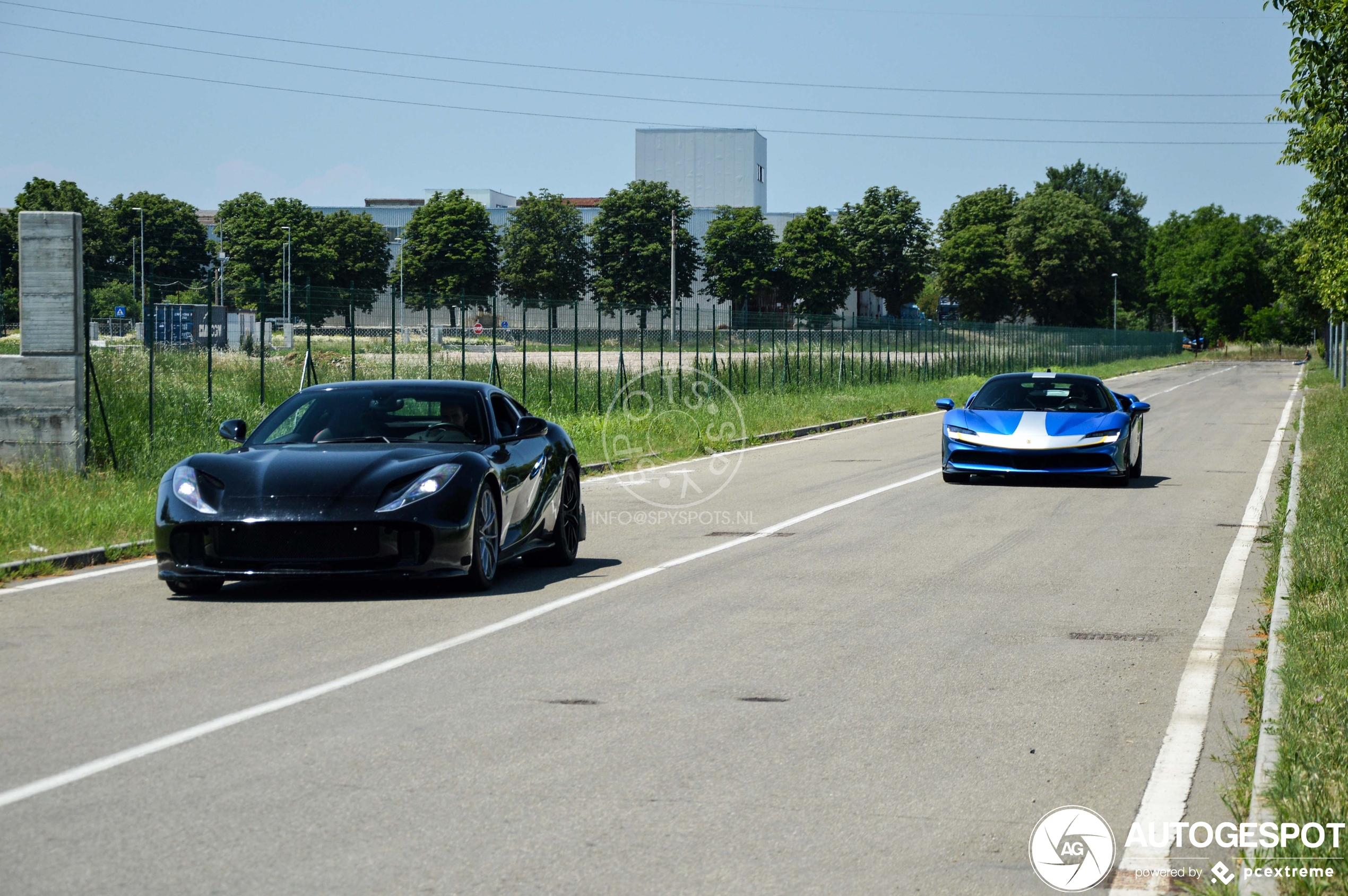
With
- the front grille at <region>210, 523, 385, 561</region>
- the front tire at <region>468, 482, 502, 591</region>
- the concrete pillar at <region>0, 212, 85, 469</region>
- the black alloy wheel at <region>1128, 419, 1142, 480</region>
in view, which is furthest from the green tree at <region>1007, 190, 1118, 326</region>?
the front grille at <region>210, 523, 385, 561</region>

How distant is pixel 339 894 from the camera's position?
3.93 meters

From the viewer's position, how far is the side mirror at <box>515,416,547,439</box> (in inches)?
396

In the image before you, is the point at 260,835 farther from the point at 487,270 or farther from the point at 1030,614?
the point at 487,270

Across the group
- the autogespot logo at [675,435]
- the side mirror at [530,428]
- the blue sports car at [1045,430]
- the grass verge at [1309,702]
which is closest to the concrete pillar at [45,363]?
the autogespot logo at [675,435]

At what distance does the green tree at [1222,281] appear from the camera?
472 ft

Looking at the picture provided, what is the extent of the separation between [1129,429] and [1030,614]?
957 cm

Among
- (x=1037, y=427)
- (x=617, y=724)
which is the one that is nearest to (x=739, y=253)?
(x=1037, y=427)

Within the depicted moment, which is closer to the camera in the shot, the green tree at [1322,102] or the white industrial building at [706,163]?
the green tree at [1322,102]

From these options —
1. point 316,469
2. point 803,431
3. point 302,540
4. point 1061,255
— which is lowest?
→ point 803,431

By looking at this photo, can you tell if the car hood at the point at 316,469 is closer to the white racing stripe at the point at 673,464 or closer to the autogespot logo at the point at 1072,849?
the white racing stripe at the point at 673,464

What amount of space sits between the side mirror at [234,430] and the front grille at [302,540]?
4.17ft

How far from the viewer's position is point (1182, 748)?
5727mm

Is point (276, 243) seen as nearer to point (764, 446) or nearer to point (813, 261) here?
point (813, 261)

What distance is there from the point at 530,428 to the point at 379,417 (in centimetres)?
103
